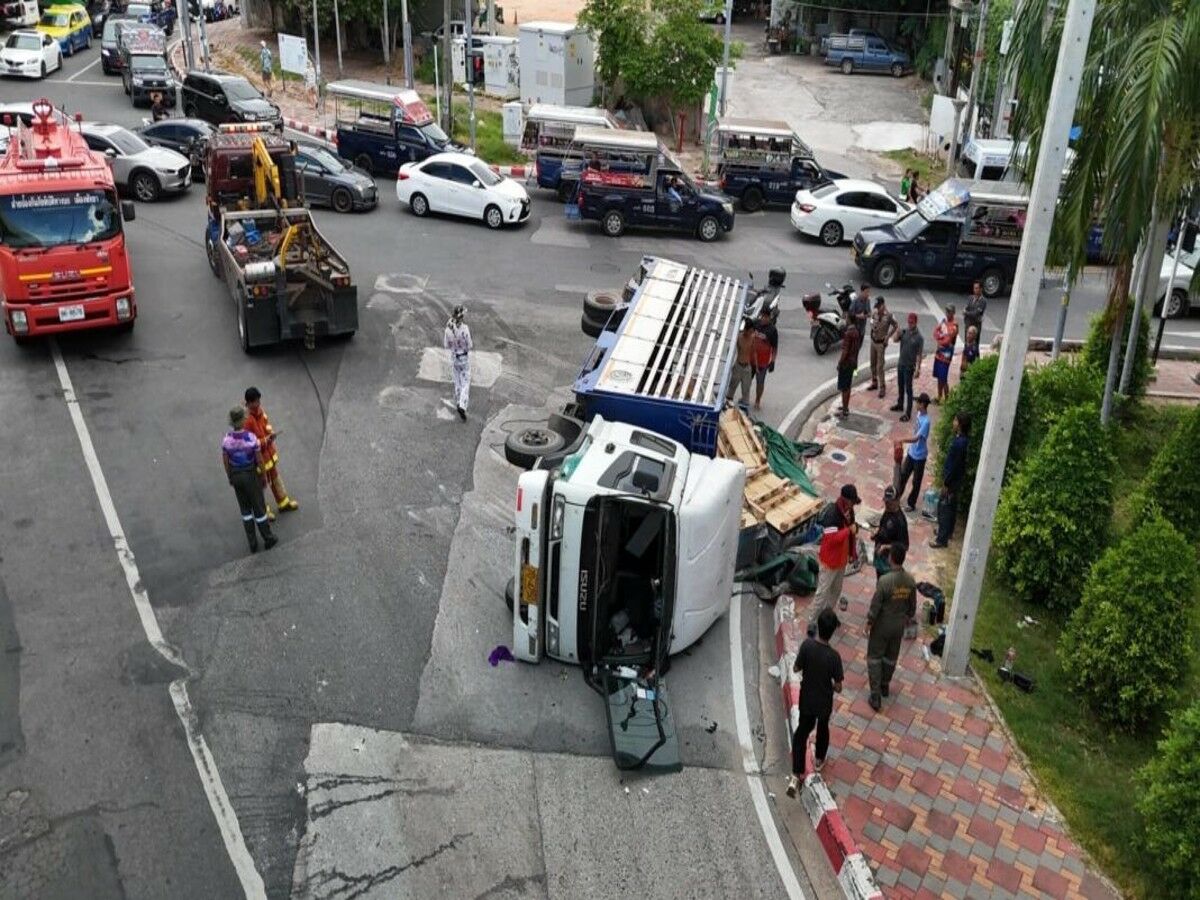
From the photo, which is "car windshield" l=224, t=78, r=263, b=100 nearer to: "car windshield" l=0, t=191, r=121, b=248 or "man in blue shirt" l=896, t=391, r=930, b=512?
"car windshield" l=0, t=191, r=121, b=248

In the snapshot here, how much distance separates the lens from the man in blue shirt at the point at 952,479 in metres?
12.3

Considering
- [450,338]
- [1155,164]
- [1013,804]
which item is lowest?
[1013,804]

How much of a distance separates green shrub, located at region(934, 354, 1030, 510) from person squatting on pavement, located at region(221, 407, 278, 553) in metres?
7.71

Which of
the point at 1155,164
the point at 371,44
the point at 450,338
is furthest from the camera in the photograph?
the point at 371,44

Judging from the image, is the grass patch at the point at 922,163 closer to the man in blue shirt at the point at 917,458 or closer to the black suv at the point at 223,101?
the black suv at the point at 223,101

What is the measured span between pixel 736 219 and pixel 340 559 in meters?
17.6

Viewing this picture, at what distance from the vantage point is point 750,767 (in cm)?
927

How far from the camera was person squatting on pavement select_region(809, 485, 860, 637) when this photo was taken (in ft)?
35.1

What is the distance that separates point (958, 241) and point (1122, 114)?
36.9 feet

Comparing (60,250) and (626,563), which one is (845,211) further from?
(626,563)

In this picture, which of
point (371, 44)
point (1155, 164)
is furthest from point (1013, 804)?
point (371, 44)

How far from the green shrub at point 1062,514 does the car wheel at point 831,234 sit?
45.3 feet

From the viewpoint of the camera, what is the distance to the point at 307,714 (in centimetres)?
948

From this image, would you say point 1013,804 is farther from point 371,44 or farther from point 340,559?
point 371,44
